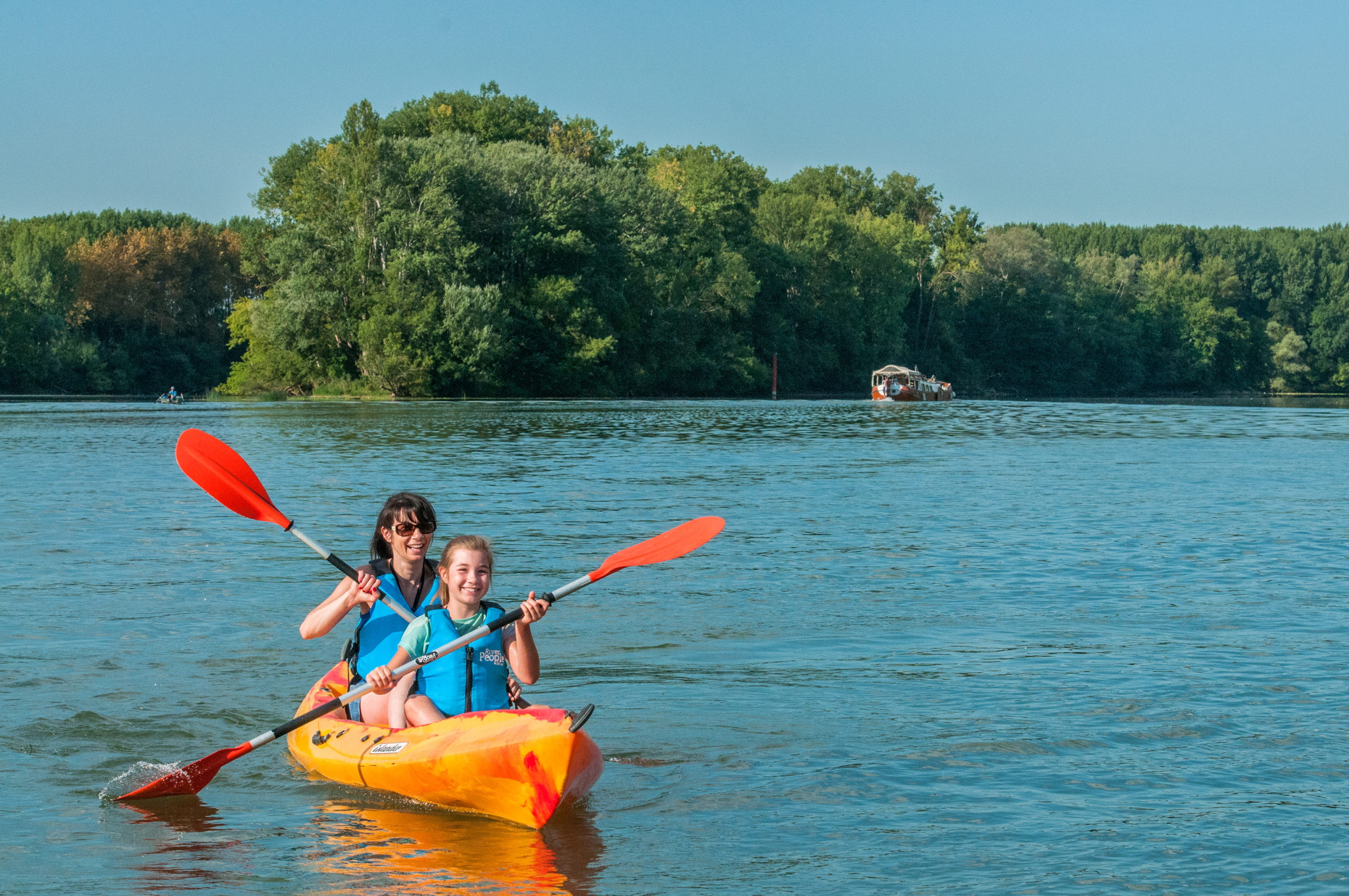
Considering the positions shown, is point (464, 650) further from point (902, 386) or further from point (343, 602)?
point (902, 386)

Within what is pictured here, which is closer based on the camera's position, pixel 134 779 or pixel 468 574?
pixel 468 574

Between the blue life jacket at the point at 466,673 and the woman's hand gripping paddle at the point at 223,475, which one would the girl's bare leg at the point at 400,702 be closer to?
the blue life jacket at the point at 466,673

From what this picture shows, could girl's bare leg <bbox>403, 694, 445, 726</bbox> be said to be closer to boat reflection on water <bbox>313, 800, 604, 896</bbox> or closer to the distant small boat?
boat reflection on water <bbox>313, 800, 604, 896</bbox>

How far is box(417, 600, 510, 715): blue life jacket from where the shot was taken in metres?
5.74

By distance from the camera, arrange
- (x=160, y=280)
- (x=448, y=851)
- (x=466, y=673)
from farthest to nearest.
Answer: (x=160, y=280) < (x=466, y=673) < (x=448, y=851)

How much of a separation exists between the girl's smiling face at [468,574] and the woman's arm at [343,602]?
0.58 metres

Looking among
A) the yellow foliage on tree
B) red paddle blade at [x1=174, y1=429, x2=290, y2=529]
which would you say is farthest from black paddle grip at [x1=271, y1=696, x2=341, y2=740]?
the yellow foliage on tree

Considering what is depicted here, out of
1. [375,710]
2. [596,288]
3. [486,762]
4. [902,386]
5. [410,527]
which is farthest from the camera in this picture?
[902,386]

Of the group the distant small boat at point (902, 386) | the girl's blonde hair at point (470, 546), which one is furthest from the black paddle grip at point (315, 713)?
the distant small boat at point (902, 386)

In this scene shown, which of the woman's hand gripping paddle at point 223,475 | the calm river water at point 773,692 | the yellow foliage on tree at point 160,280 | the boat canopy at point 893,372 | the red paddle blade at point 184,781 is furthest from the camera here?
the yellow foliage on tree at point 160,280

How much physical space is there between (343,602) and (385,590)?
0.67 feet

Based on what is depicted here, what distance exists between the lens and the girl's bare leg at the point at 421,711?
592cm

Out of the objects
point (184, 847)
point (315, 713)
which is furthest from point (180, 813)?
point (315, 713)

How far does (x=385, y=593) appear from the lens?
6.13 meters
